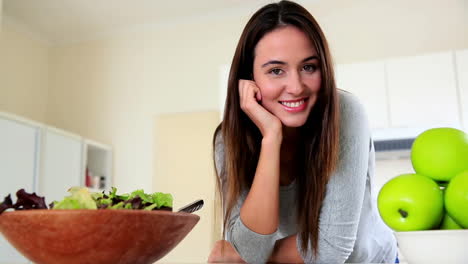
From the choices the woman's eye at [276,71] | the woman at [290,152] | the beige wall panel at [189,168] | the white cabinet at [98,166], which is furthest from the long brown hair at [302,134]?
the white cabinet at [98,166]

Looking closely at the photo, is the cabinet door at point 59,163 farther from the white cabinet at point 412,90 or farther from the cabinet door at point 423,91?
the cabinet door at point 423,91

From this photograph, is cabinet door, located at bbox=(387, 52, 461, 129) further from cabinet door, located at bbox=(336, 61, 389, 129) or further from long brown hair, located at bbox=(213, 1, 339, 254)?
long brown hair, located at bbox=(213, 1, 339, 254)

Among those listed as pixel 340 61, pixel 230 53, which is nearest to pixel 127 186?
pixel 230 53

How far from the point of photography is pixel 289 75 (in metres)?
1.12

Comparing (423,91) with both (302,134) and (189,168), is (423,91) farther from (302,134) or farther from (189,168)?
(302,134)

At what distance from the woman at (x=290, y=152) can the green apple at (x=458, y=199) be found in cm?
51

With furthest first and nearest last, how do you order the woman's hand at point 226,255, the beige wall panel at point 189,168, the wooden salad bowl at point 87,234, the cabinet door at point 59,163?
the beige wall panel at point 189,168 → the cabinet door at point 59,163 → the woman's hand at point 226,255 → the wooden salad bowl at point 87,234

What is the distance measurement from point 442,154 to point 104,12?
408cm

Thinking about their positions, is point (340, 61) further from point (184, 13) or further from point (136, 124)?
point (136, 124)

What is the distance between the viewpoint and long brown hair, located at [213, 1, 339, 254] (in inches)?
43.6

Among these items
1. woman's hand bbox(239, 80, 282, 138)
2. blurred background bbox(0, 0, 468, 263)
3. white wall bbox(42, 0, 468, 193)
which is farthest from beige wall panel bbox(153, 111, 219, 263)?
woman's hand bbox(239, 80, 282, 138)

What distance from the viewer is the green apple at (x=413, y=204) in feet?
1.92

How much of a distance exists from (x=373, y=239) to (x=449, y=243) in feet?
2.65

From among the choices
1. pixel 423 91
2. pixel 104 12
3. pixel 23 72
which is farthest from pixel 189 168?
pixel 423 91
